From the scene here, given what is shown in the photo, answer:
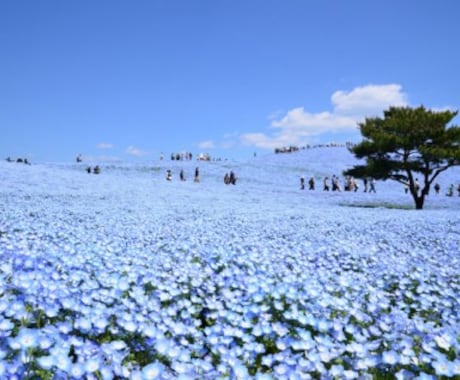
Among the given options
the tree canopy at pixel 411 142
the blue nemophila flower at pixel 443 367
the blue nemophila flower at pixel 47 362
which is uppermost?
the tree canopy at pixel 411 142

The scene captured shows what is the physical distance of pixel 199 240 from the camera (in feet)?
A: 25.0

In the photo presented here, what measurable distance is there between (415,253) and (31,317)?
6.32 meters

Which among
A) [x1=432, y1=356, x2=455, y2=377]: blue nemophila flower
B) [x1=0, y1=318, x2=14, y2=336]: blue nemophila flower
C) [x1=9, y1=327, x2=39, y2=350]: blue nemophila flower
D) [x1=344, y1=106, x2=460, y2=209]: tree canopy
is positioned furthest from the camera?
[x1=344, y1=106, x2=460, y2=209]: tree canopy

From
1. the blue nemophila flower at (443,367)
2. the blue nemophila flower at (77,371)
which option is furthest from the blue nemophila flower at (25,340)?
the blue nemophila flower at (443,367)

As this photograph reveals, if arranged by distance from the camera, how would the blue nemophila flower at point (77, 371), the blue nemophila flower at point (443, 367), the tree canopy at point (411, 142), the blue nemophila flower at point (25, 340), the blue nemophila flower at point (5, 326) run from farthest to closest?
the tree canopy at point (411, 142) < the blue nemophila flower at point (5, 326) < the blue nemophila flower at point (443, 367) < the blue nemophila flower at point (25, 340) < the blue nemophila flower at point (77, 371)

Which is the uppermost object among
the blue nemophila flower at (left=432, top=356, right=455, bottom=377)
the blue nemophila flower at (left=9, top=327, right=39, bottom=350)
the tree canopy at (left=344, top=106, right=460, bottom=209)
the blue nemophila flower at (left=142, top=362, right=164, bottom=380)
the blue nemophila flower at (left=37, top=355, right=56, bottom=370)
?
the tree canopy at (left=344, top=106, right=460, bottom=209)

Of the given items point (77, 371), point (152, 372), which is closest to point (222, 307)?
point (152, 372)

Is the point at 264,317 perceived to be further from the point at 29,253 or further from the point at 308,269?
the point at 29,253

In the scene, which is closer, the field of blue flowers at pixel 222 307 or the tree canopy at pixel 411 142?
the field of blue flowers at pixel 222 307

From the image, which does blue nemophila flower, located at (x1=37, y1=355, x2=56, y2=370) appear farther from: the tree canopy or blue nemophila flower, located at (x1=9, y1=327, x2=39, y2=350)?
the tree canopy

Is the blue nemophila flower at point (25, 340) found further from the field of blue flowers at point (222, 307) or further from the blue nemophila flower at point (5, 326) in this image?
the blue nemophila flower at point (5, 326)

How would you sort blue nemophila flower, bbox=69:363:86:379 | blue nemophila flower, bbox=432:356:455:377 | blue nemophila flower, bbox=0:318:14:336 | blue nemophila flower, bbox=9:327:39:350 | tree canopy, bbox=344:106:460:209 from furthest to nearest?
tree canopy, bbox=344:106:460:209, blue nemophila flower, bbox=0:318:14:336, blue nemophila flower, bbox=432:356:455:377, blue nemophila flower, bbox=9:327:39:350, blue nemophila flower, bbox=69:363:86:379

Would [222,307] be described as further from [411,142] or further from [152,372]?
[411,142]

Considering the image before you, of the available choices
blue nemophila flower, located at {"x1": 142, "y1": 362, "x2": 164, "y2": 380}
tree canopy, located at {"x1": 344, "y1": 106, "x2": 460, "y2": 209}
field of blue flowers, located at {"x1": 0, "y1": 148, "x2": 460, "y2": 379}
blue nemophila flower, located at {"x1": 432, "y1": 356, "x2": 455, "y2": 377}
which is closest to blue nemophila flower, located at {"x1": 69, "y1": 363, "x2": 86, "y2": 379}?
field of blue flowers, located at {"x1": 0, "y1": 148, "x2": 460, "y2": 379}
